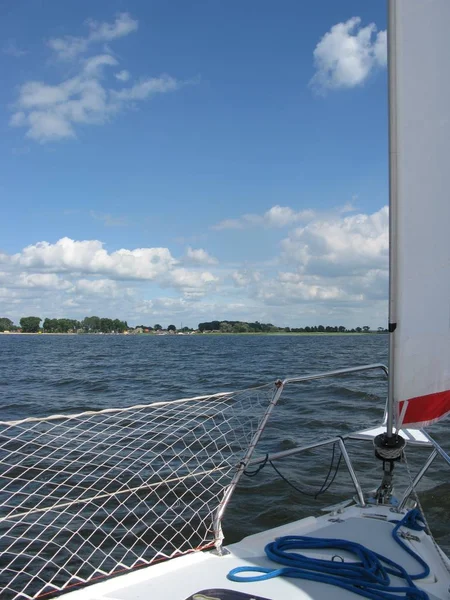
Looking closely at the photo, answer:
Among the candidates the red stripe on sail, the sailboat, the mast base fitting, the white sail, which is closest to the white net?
the sailboat

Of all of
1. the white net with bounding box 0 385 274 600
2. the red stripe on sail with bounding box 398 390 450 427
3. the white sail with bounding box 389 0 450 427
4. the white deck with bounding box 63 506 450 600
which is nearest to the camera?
the white deck with bounding box 63 506 450 600

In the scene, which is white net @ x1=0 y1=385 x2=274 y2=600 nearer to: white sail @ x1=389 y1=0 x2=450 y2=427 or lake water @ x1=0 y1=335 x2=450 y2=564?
lake water @ x1=0 y1=335 x2=450 y2=564

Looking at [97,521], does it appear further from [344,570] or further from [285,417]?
[285,417]

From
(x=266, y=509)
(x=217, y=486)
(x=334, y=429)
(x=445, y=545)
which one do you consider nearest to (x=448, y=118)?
(x=445, y=545)

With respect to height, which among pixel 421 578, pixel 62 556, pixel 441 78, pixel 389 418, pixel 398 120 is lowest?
pixel 62 556

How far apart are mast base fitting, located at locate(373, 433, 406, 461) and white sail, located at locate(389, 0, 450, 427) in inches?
14.5

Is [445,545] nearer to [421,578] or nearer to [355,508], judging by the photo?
[355,508]

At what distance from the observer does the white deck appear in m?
2.49

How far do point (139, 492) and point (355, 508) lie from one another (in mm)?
3993

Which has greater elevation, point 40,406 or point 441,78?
point 441,78

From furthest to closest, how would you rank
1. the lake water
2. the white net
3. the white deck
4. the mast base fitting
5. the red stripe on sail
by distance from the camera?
the lake water → the white net → the mast base fitting → the red stripe on sail → the white deck

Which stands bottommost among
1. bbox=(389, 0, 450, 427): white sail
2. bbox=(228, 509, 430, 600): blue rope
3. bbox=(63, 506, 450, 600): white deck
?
bbox=(63, 506, 450, 600): white deck

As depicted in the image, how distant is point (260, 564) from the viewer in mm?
2811

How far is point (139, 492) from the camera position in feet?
22.7
